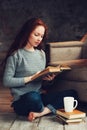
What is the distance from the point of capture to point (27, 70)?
2.24 m

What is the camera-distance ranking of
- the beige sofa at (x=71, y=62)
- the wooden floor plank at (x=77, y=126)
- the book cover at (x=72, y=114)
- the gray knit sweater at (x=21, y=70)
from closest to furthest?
the wooden floor plank at (x=77, y=126) < the book cover at (x=72, y=114) < the gray knit sweater at (x=21, y=70) < the beige sofa at (x=71, y=62)

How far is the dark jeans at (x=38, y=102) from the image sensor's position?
7.28 ft

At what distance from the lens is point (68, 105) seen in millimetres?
2139

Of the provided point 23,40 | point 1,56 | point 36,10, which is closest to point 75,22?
point 36,10

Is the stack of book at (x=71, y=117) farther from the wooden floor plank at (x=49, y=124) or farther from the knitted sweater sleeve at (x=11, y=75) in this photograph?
the knitted sweater sleeve at (x=11, y=75)

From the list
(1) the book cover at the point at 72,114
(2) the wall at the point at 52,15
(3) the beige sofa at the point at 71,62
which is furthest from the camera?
(2) the wall at the point at 52,15

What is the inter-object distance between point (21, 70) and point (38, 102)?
0.82 feet

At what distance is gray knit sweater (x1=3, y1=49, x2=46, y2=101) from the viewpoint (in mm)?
2201

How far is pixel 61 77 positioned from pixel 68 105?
0.49 m

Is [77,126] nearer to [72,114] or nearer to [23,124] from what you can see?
[72,114]

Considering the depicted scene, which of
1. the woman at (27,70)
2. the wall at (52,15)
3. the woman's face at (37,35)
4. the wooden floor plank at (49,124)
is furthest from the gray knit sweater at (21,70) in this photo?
the wall at (52,15)

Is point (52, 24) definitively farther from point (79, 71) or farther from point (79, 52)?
point (79, 71)

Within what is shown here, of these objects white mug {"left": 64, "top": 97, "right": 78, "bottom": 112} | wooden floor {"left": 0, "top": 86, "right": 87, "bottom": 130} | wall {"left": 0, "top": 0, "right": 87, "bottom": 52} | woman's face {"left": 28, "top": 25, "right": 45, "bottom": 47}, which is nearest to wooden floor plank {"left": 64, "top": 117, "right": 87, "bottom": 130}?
wooden floor {"left": 0, "top": 86, "right": 87, "bottom": 130}

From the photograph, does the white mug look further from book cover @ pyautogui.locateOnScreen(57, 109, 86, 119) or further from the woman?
the woman
